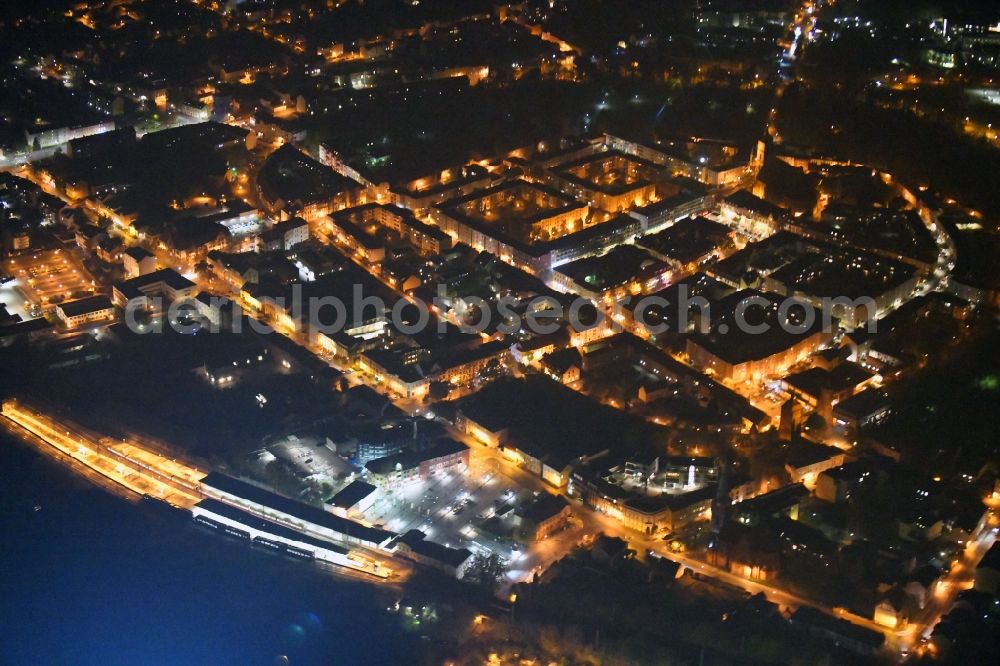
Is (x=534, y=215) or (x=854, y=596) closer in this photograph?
(x=854, y=596)

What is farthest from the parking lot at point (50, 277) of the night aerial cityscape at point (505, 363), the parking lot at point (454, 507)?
the parking lot at point (454, 507)

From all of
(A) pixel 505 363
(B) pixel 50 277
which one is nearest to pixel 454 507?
(A) pixel 505 363

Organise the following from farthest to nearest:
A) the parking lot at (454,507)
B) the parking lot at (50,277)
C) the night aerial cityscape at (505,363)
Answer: the parking lot at (50,277)
the parking lot at (454,507)
the night aerial cityscape at (505,363)

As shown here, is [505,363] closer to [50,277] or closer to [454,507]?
[454,507]

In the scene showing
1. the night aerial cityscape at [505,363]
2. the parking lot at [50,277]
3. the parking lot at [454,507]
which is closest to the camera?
the night aerial cityscape at [505,363]

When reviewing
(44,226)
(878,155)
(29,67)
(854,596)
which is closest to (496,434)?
(854,596)

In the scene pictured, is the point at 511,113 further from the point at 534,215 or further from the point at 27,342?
the point at 27,342

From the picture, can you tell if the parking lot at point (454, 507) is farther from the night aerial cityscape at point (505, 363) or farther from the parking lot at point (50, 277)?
the parking lot at point (50, 277)
